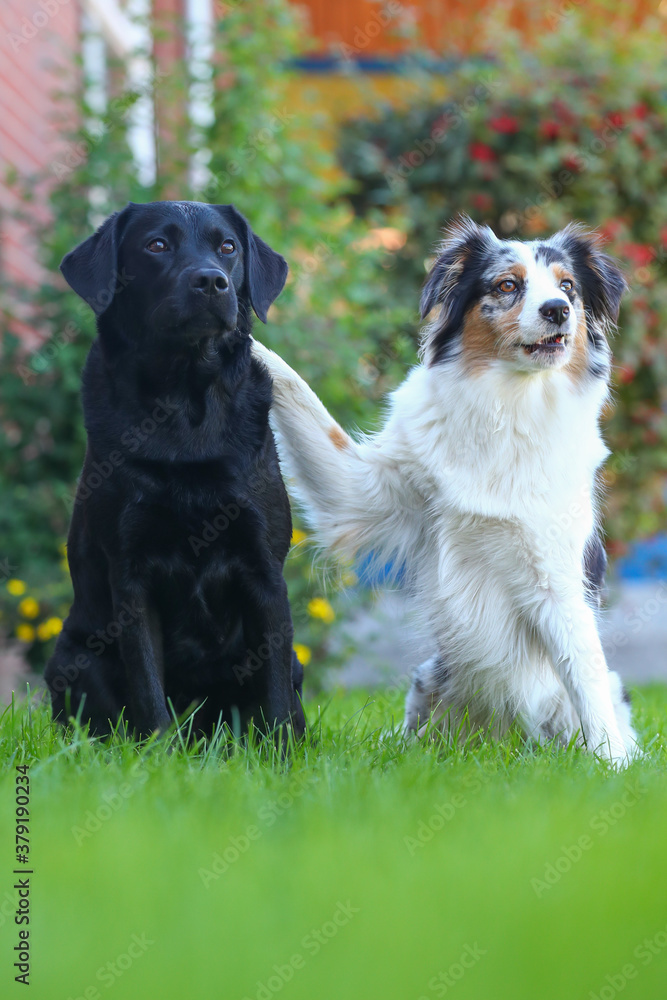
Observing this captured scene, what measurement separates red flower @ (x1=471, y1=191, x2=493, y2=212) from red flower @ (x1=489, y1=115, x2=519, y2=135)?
39 centimetres

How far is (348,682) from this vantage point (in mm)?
6559

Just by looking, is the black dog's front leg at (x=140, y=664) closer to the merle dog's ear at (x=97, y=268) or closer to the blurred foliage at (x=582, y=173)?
the merle dog's ear at (x=97, y=268)

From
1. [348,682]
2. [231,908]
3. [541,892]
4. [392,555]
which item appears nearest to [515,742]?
[392,555]

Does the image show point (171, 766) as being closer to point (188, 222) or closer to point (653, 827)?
point (653, 827)

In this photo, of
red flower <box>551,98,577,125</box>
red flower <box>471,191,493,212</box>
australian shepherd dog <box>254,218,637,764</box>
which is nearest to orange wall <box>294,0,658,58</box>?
red flower <box>551,98,577,125</box>

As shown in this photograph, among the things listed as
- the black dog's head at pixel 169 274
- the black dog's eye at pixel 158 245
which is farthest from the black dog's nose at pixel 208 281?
the black dog's eye at pixel 158 245

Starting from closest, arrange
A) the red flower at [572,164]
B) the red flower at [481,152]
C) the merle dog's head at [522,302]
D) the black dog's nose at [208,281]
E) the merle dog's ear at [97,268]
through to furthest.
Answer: the black dog's nose at [208,281] → the merle dog's ear at [97,268] → the merle dog's head at [522,302] → the red flower at [572,164] → the red flower at [481,152]

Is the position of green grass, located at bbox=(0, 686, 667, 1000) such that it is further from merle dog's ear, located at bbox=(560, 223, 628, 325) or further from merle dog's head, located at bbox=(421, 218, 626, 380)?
merle dog's ear, located at bbox=(560, 223, 628, 325)

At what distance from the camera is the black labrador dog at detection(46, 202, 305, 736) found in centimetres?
265

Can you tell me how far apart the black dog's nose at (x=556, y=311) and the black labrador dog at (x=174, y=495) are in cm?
81

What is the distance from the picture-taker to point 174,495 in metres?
2.64

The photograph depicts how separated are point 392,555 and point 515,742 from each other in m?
0.74

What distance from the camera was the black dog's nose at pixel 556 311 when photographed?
296 cm

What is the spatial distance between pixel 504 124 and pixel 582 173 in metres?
0.58
